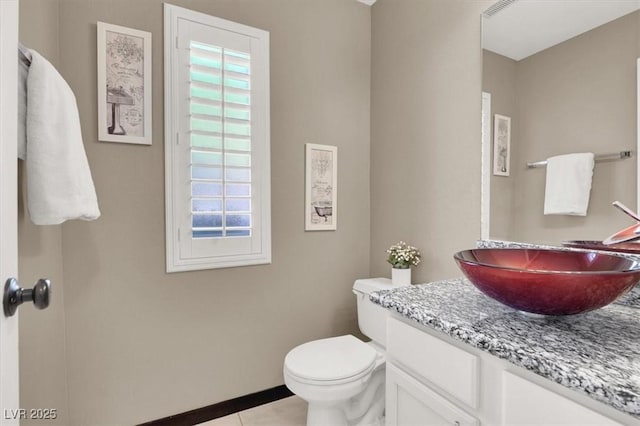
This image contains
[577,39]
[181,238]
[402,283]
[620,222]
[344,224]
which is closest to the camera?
[620,222]

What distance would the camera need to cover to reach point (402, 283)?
6.43 feet

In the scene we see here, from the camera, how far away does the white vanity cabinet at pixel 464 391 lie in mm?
572

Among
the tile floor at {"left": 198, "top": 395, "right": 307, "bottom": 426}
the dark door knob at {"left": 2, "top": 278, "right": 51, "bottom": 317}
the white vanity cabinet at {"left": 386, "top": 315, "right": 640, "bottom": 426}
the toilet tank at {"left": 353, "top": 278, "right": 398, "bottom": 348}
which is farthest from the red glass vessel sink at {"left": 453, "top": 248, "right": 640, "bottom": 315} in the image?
the tile floor at {"left": 198, "top": 395, "right": 307, "bottom": 426}

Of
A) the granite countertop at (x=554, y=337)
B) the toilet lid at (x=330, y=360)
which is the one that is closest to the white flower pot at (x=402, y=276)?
the toilet lid at (x=330, y=360)

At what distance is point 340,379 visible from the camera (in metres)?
1.46

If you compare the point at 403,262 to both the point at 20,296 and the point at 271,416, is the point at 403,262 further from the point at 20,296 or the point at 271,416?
the point at 20,296

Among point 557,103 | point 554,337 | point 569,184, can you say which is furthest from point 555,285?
point 557,103

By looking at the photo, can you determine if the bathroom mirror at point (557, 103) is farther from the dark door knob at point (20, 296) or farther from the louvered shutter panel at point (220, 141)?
the dark door knob at point (20, 296)

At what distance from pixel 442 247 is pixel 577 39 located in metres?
1.13

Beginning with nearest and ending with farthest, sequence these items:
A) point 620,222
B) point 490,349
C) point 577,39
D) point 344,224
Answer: point 490,349
point 620,222
point 577,39
point 344,224

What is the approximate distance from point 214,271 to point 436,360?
4.67ft

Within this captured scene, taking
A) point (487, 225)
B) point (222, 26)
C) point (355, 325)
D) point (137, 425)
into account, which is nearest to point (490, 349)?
point (487, 225)
